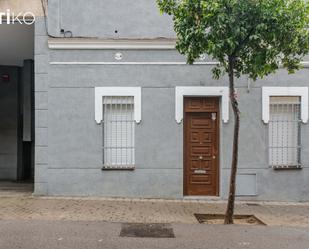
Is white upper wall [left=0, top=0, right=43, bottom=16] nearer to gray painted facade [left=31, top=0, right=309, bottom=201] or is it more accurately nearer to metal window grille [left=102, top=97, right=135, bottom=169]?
gray painted facade [left=31, top=0, right=309, bottom=201]

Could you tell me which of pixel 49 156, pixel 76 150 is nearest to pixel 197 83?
pixel 76 150

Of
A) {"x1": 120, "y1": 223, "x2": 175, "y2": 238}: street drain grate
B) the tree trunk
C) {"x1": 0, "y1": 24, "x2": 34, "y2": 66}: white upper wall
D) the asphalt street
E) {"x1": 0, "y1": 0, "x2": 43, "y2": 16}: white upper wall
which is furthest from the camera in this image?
{"x1": 0, "y1": 24, "x2": 34, "y2": 66}: white upper wall

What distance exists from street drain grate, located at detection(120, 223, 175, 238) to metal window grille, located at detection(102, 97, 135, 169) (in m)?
2.92

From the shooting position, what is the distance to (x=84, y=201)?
972cm

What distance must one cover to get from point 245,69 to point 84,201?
189 inches

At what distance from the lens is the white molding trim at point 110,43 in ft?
33.3

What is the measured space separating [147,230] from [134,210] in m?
1.60

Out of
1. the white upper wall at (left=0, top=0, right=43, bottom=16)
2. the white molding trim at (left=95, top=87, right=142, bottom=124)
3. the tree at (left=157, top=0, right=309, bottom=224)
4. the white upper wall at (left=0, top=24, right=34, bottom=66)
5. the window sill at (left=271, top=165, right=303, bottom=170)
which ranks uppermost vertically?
the white upper wall at (left=0, top=0, right=43, bottom=16)

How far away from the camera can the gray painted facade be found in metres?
10.2

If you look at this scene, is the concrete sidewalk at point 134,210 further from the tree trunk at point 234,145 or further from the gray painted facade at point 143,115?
the tree trunk at point 234,145

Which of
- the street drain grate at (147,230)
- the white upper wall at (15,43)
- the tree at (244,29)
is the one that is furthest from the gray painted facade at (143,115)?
the street drain grate at (147,230)

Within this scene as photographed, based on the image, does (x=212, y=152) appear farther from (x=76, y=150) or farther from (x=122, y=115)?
(x=76, y=150)

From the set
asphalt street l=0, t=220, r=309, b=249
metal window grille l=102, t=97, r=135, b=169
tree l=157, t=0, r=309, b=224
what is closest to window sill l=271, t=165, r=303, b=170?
asphalt street l=0, t=220, r=309, b=249

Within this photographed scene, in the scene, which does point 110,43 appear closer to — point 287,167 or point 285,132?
point 285,132
